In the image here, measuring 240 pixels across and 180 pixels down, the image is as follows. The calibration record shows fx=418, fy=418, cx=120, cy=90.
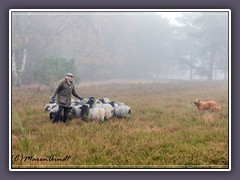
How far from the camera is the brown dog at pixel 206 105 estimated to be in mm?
11968

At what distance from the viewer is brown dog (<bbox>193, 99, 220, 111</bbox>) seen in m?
12.0

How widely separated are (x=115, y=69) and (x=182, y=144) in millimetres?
2875

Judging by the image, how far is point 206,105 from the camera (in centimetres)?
1212

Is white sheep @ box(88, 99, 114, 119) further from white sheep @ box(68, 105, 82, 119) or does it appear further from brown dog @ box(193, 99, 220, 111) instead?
brown dog @ box(193, 99, 220, 111)

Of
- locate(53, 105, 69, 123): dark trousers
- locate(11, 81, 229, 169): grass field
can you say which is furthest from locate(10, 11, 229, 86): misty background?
locate(53, 105, 69, 123): dark trousers

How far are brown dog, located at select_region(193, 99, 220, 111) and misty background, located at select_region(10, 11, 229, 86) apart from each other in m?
0.73

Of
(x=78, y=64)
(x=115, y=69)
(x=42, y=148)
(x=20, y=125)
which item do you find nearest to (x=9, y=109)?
(x=20, y=125)

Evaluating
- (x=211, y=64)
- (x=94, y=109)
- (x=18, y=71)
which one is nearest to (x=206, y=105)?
(x=211, y=64)

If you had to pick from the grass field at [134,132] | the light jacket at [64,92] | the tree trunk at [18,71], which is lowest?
the grass field at [134,132]

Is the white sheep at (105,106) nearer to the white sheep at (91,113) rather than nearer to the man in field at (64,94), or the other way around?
the white sheep at (91,113)

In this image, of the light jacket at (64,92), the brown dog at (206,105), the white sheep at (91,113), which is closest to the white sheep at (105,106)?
the white sheep at (91,113)

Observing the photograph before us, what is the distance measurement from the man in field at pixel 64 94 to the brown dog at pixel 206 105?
3.41 metres

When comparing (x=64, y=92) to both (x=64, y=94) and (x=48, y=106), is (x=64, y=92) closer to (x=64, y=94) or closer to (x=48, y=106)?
(x=64, y=94)

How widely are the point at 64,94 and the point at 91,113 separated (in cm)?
108
